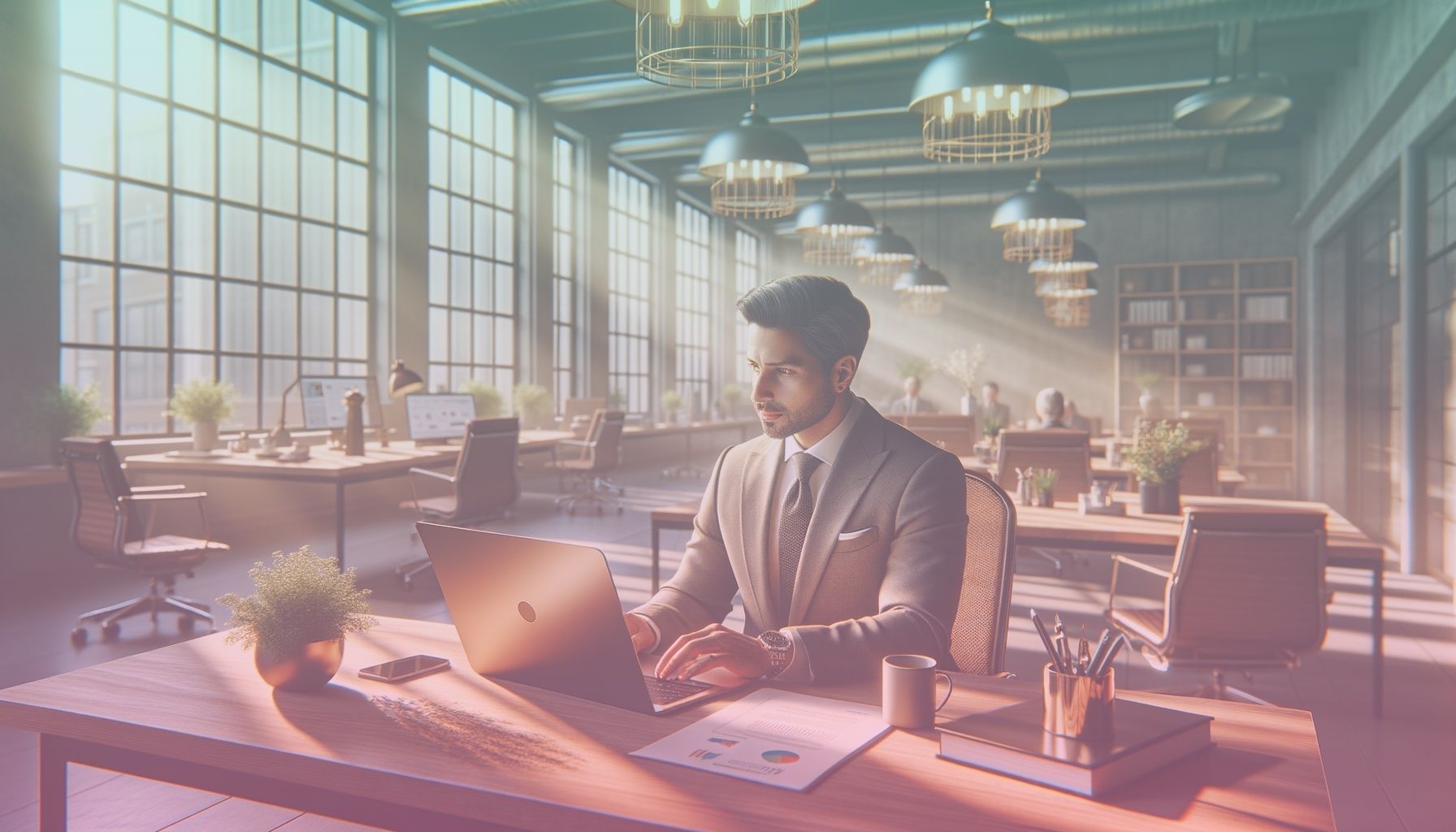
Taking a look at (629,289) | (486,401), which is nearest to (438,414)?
(486,401)

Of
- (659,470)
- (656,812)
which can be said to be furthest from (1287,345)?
(656,812)

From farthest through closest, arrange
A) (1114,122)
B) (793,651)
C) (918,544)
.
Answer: (1114,122) → (918,544) → (793,651)

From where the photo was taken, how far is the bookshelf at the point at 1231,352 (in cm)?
1294

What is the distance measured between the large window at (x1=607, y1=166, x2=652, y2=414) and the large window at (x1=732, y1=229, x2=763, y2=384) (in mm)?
2960

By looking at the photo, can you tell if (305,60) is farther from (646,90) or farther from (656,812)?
(656,812)

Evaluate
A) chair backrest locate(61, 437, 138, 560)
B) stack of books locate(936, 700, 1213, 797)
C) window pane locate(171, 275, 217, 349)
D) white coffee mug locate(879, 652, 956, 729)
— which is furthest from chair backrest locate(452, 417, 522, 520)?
stack of books locate(936, 700, 1213, 797)

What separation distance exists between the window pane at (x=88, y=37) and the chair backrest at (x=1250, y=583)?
7.32 m

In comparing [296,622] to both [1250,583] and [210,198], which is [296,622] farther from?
[210,198]

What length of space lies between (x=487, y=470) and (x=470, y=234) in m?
5.15

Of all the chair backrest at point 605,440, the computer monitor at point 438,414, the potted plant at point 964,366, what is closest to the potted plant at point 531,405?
the chair backrest at point 605,440

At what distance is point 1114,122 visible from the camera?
432 inches

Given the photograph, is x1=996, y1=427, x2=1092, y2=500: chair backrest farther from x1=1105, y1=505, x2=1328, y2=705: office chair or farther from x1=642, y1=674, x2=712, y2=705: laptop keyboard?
x1=642, y1=674, x2=712, y2=705: laptop keyboard

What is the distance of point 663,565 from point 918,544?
4877 millimetres

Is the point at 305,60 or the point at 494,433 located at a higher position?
the point at 305,60
